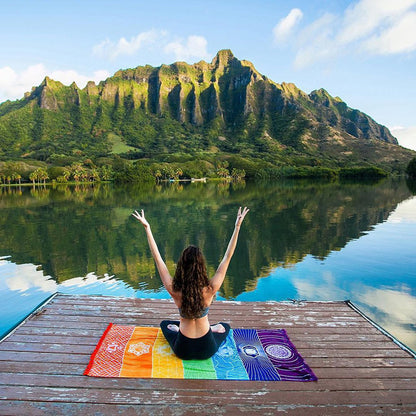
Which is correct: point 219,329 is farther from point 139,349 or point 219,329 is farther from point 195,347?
point 139,349

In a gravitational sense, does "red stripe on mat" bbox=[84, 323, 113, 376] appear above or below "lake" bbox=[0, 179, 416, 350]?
above

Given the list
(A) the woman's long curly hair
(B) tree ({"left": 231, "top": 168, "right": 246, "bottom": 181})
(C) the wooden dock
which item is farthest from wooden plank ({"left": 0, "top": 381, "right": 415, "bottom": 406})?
(B) tree ({"left": 231, "top": 168, "right": 246, "bottom": 181})

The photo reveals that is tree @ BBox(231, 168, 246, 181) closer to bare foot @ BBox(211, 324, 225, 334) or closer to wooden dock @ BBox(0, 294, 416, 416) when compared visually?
wooden dock @ BBox(0, 294, 416, 416)

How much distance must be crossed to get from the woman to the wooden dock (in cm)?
56

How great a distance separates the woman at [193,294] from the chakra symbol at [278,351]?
1.03 metres

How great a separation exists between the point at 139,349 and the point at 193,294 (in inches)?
68.1

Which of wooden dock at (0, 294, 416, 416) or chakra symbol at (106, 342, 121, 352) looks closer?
wooden dock at (0, 294, 416, 416)

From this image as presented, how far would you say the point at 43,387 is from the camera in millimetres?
4500

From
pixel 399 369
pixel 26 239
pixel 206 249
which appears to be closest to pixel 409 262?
pixel 206 249

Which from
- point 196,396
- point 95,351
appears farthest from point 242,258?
point 196,396

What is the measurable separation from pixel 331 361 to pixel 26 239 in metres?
22.9

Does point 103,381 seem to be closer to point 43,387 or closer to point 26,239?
point 43,387

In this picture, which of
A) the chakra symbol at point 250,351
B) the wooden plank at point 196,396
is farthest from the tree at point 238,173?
the wooden plank at point 196,396

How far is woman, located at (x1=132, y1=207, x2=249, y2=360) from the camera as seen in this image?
4.78 metres
